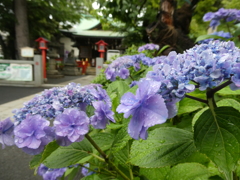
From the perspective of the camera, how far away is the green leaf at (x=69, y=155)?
657 millimetres

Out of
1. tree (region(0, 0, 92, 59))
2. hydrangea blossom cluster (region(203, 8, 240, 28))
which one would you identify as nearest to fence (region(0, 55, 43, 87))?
tree (region(0, 0, 92, 59))

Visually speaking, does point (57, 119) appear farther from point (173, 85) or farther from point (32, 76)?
point (32, 76)

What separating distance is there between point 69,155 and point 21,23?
1262cm

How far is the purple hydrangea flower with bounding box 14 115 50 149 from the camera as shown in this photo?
20.4 inches

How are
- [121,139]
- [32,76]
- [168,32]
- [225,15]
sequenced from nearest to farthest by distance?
1. [121,139]
2. [225,15]
3. [168,32]
4. [32,76]

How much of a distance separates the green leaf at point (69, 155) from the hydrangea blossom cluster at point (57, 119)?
13cm

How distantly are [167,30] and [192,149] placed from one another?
7.61 ft

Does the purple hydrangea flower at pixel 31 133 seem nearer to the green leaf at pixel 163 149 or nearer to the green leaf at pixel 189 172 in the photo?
the green leaf at pixel 163 149

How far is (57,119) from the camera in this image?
53 cm

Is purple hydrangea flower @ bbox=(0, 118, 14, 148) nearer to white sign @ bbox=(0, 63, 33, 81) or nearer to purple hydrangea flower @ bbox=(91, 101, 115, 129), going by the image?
purple hydrangea flower @ bbox=(91, 101, 115, 129)

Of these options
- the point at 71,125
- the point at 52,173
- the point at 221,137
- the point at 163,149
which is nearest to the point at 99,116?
the point at 71,125

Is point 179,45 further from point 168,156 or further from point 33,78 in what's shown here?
point 33,78

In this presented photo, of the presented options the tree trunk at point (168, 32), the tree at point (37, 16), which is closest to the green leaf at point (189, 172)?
the tree trunk at point (168, 32)

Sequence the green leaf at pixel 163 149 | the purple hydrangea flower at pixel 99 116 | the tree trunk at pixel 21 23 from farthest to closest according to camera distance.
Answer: the tree trunk at pixel 21 23 → the purple hydrangea flower at pixel 99 116 → the green leaf at pixel 163 149
